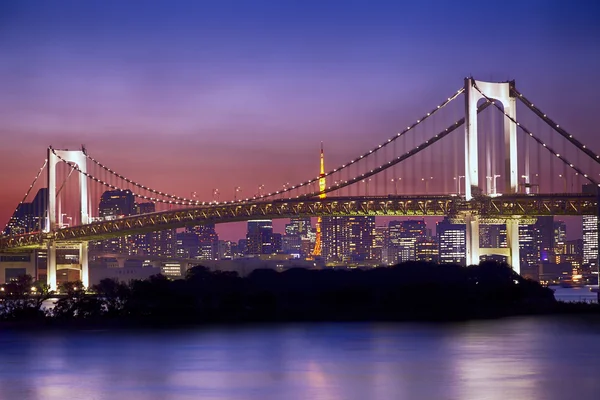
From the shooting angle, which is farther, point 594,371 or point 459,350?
point 459,350

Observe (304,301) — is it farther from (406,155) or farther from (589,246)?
(589,246)

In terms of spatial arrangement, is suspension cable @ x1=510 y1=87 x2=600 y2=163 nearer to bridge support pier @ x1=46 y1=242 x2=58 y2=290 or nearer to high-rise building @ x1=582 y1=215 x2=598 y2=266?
bridge support pier @ x1=46 y1=242 x2=58 y2=290

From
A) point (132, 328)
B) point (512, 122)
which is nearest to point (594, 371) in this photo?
point (132, 328)

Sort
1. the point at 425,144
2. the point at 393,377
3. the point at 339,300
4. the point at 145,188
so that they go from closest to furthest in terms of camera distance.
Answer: the point at 393,377 → the point at 339,300 → the point at 425,144 → the point at 145,188

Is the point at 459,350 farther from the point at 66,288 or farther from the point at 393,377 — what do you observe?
the point at 66,288

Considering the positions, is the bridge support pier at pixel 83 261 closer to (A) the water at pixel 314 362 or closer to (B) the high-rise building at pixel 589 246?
(A) the water at pixel 314 362

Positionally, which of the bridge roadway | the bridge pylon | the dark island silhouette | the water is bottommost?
the water

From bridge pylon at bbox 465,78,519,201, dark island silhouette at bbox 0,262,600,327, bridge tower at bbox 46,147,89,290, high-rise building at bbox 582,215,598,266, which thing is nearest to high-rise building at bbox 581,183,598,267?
high-rise building at bbox 582,215,598,266
